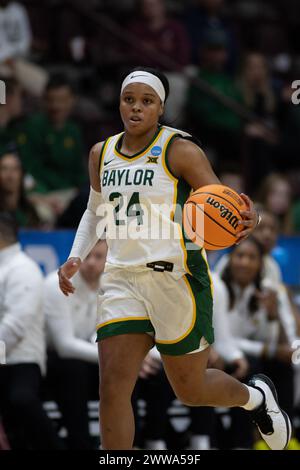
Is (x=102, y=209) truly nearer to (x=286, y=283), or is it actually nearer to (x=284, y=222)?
(x=286, y=283)

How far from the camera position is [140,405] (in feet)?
25.3

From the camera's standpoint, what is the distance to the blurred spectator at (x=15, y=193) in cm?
855

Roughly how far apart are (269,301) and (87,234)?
2.83 m

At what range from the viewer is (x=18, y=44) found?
1093cm

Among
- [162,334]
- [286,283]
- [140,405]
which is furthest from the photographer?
[286,283]

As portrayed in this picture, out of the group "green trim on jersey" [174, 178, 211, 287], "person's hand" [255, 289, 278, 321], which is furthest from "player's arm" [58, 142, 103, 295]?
"person's hand" [255, 289, 278, 321]

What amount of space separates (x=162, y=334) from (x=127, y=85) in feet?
4.23

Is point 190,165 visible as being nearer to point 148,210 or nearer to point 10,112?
point 148,210

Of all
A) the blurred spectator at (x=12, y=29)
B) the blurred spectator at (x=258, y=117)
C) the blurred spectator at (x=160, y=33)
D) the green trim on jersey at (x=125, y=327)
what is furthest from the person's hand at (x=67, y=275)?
the blurred spectator at (x=160, y=33)

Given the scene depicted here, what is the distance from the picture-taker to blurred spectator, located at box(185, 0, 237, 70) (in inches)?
474

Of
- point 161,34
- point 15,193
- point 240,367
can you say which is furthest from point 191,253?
point 161,34
